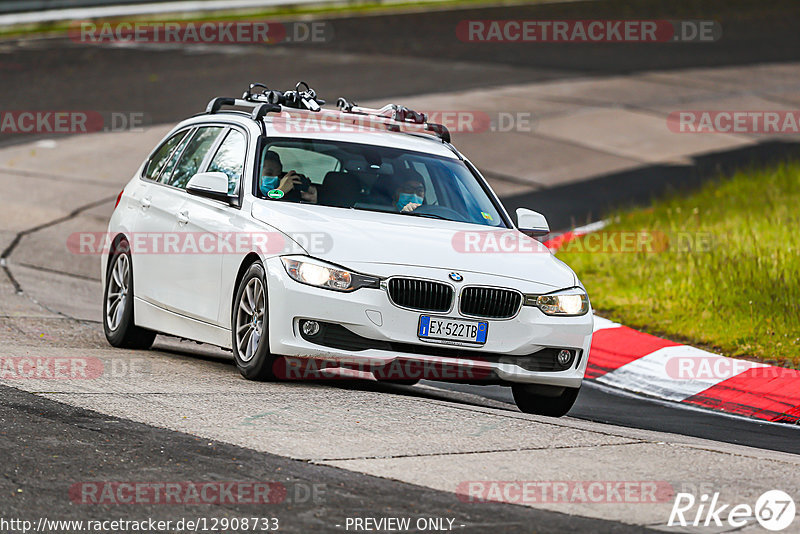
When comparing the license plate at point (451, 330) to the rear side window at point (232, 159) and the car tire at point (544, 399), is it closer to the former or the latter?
the car tire at point (544, 399)

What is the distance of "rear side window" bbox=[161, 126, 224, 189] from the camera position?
10.1 meters

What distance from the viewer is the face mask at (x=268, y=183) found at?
9172 millimetres

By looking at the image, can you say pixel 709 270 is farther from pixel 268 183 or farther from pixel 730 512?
pixel 730 512

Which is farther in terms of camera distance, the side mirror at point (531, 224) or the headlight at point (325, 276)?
the side mirror at point (531, 224)

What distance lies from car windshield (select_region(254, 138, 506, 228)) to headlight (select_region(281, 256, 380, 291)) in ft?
3.25

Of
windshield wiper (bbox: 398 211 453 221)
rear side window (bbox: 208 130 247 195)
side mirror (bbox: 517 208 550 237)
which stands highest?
rear side window (bbox: 208 130 247 195)

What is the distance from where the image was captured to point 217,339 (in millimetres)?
9023

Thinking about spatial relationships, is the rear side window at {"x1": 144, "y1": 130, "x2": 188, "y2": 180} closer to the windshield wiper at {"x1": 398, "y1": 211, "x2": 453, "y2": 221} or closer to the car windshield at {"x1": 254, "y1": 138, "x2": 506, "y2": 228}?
the car windshield at {"x1": 254, "y1": 138, "x2": 506, "y2": 228}

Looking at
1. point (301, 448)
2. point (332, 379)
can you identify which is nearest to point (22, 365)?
point (332, 379)

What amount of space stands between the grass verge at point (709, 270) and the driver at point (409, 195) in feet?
10.1

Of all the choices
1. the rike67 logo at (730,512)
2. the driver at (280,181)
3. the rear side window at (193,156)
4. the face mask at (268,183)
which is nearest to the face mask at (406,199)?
the driver at (280,181)

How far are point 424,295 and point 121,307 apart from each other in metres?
3.07

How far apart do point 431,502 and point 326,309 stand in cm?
240

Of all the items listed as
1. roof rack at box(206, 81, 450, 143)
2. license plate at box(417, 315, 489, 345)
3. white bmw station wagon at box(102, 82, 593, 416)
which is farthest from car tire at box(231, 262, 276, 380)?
roof rack at box(206, 81, 450, 143)
